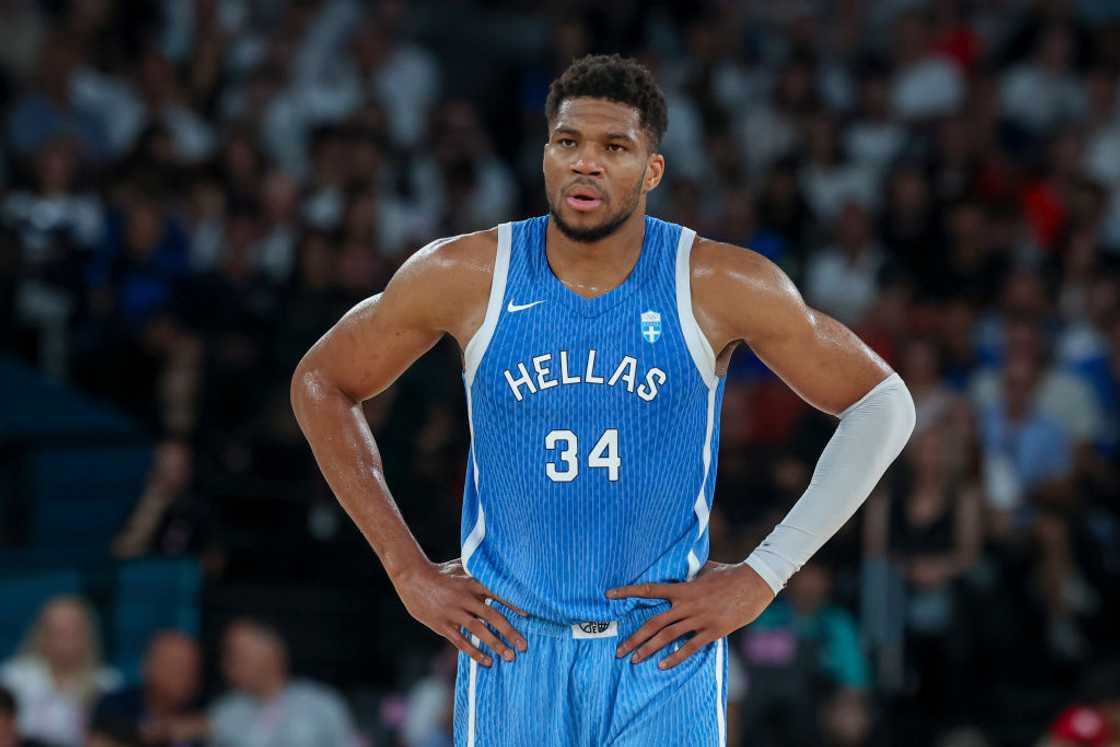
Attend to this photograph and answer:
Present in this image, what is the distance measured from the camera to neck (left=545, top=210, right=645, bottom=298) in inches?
201

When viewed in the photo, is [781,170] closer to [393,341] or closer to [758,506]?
[758,506]

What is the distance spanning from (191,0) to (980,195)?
20.3ft

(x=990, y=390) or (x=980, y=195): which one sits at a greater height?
(x=980, y=195)

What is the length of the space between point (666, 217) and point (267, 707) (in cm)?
539

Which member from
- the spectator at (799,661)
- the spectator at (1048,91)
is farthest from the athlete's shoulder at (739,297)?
the spectator at (1048,91)

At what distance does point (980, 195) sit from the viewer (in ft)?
46.2

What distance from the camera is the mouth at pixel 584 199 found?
16.4ft

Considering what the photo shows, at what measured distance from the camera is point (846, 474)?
203 inches

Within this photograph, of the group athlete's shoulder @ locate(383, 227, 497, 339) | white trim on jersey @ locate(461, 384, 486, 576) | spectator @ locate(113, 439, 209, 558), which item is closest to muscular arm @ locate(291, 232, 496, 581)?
athlete's shoulder @ locate(383, 227, 497, 339)

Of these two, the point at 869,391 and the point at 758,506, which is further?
the point at 758,506

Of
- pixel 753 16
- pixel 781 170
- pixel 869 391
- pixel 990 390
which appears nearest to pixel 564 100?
pixel 869 391

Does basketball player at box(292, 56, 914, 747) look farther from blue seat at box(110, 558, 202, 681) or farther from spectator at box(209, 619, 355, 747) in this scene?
blue seat at box(110, 558, 202, 681)

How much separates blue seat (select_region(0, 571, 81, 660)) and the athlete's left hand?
6058 mm

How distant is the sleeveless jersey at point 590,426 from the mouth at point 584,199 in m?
0.23
